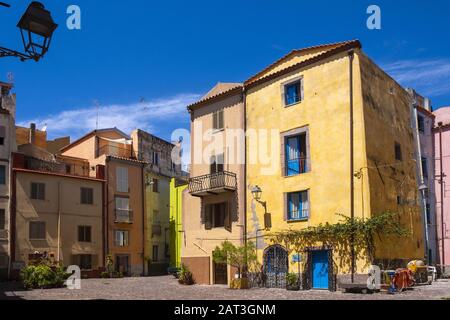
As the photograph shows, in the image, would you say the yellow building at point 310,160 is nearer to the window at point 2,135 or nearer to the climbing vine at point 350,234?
the climbing vine at point 350,234

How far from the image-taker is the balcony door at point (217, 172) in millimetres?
31525

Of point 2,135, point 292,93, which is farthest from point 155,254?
point 292,93

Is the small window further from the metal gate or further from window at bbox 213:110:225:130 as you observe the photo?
the metal gate

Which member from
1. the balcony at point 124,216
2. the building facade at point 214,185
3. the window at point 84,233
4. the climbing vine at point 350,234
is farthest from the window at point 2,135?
the climbing vine at point 350,234

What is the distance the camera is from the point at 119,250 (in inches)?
1832

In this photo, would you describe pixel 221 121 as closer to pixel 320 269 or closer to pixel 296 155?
pixel 296 155

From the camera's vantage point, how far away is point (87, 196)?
4506 cm

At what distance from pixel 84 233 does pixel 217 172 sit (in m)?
17.6

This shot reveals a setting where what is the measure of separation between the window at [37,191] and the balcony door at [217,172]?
16.6 metres

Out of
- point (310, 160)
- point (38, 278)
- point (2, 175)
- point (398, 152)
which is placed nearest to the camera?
point (310, 160)

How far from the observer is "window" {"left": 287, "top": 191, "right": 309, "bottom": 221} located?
2783 centimetres
